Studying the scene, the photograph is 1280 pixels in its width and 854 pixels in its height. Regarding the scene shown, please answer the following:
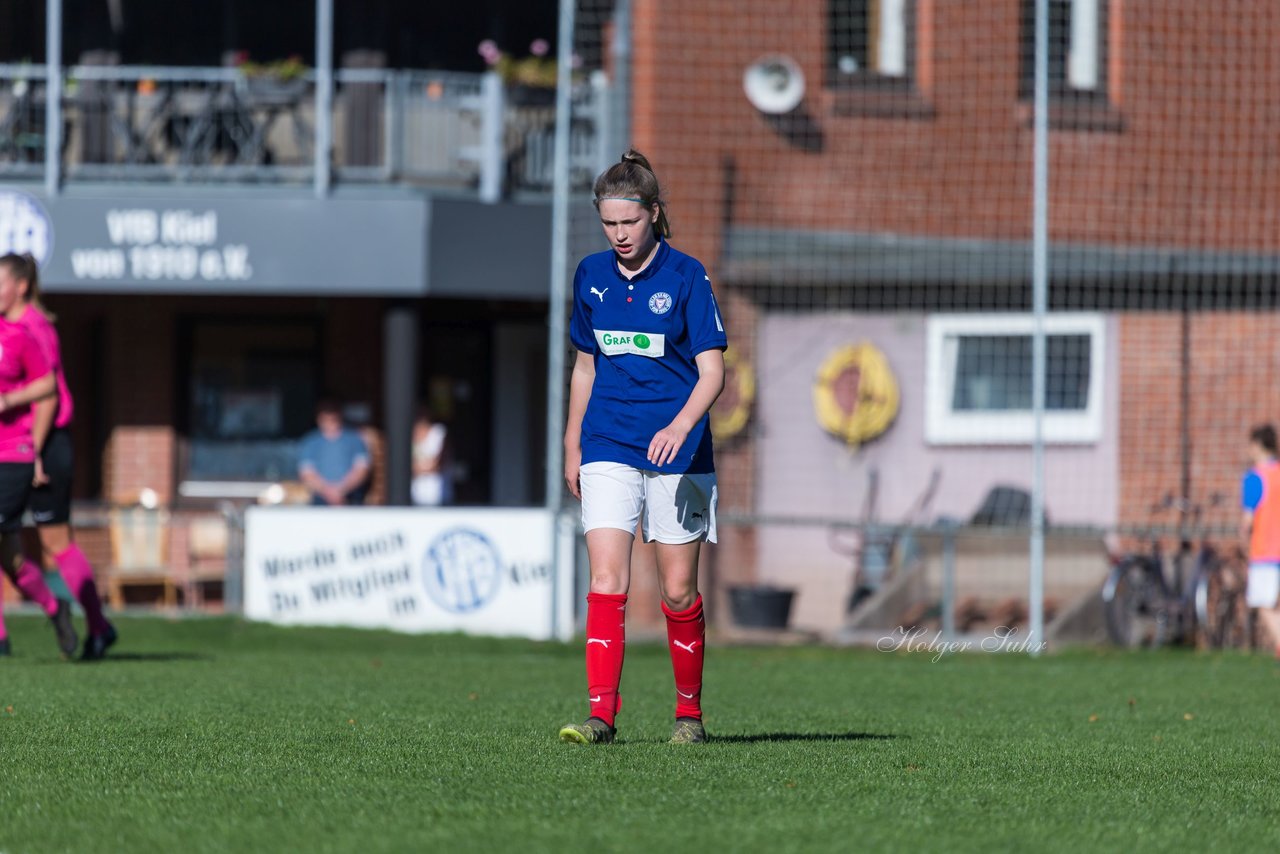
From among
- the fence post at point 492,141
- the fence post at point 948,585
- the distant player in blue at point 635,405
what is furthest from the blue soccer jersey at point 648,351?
the fence post at point 492,141

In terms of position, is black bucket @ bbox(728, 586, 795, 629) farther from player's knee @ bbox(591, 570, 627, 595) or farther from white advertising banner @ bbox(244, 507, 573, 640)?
player's knee @ bbox(591, 570, 627, 595)

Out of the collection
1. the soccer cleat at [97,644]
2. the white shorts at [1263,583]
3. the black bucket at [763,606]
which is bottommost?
the black bucket at [763,606]

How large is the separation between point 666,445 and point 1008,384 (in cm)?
1201

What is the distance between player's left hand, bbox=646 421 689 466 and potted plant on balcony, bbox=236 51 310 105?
1265 centimetres

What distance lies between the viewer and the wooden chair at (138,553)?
59.9ft

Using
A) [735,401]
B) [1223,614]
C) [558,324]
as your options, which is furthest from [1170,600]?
[558,324]

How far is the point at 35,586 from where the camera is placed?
10.6 m

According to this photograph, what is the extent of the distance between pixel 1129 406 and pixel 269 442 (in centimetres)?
823

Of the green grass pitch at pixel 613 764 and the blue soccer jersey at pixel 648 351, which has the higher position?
the blue soccer jersey at pixel 648 351

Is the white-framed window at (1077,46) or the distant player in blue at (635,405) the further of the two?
the white-framed window at (1077,46)

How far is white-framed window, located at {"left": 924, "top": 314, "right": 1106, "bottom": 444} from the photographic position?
58.4 feet

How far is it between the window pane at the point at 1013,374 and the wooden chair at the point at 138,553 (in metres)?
7.05

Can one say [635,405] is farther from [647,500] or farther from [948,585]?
[948,585]

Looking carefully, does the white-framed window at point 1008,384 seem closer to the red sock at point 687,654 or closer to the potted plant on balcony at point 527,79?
the potted plant on balcony at point 527,79
